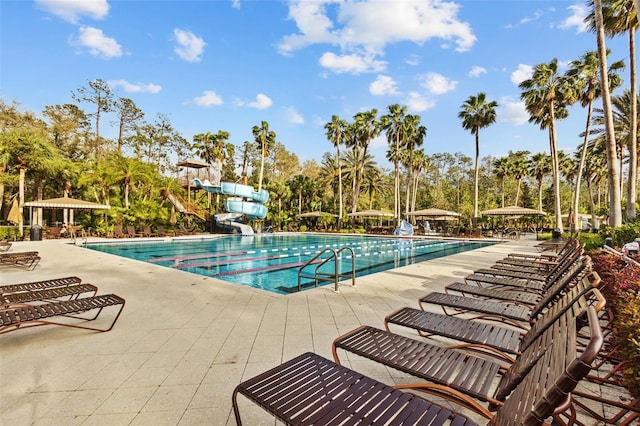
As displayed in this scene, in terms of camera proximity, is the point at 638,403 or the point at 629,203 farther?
the point at 629,203

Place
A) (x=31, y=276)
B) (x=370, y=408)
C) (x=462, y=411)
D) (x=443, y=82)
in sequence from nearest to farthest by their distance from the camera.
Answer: (x=370, y=408), (x=462, y=411), (x=31, y=276), (x=443, y=82)

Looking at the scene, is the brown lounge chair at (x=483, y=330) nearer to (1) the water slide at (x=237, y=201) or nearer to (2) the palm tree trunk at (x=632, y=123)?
(2) the palm tree trunk at (x=632, y=123)

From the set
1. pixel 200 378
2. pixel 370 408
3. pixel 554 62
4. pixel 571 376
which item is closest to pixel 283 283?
pixel 200 378

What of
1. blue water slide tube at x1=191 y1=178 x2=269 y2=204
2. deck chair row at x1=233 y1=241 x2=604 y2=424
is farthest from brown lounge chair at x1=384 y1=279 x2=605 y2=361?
blue water slide tube at x1=191 y1=178 x2=269 y2=204

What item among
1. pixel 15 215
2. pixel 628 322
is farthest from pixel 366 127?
pixel 628 322

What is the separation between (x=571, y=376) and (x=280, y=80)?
87.7 feet

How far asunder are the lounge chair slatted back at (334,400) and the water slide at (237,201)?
75.9ft

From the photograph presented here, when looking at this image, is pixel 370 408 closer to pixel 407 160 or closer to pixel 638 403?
pixel 638 403

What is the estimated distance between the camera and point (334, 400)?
1.58 m

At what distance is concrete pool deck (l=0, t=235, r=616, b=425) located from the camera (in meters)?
2.14

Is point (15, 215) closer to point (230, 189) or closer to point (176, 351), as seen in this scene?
point (230, 189)

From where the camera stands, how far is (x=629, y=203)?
1144cm

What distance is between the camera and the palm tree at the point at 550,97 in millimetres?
17672

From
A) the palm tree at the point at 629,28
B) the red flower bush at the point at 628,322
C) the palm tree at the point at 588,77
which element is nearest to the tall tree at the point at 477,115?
the palm tree at the point at 588,77
